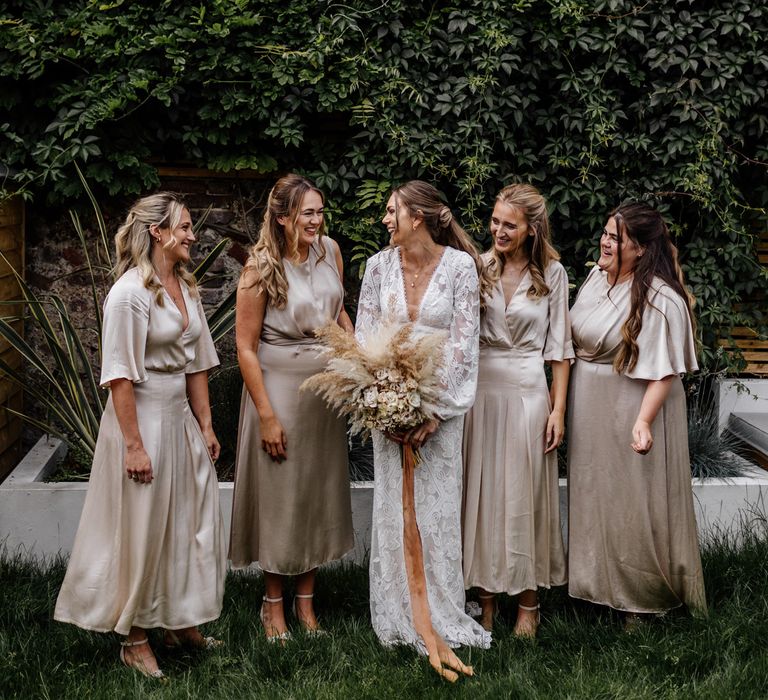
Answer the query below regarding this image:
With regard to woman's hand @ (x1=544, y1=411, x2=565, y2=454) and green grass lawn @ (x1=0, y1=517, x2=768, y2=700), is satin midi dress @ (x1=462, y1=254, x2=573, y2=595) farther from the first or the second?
green grass lawn @ (x1=0, y1=517, x2=768, y2=700)

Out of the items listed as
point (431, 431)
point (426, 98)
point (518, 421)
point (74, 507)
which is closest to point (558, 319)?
point (518, 421)

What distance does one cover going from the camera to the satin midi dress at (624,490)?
4.30 m

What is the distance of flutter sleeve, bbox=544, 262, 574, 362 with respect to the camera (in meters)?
4.33

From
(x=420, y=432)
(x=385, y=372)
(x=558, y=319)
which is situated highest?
(x=558, y=319)

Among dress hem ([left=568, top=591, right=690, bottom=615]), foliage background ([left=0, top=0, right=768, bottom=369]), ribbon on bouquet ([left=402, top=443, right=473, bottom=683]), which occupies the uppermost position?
foliage background ([left=0, top=0, right=768, bottom=369])

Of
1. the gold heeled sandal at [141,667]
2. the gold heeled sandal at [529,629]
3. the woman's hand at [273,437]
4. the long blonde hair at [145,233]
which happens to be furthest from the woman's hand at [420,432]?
the gold heeled sandal at [141,667]

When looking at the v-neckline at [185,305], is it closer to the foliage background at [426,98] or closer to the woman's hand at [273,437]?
the woman's hand at [273,437]

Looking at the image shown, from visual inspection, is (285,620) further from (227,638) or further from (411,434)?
(411,434)

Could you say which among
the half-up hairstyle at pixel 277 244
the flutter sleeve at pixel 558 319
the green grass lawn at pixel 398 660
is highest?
the half-up hairstyle at pixel 277 244

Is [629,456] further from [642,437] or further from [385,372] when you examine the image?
[385,372]

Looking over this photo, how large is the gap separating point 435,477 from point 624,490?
96 cm

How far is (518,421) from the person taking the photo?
169 inches

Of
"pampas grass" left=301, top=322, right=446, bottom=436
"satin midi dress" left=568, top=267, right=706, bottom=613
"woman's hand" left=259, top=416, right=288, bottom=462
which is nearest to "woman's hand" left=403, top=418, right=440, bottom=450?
"pampas grass" left=301, top=322, right=446, bottom=436

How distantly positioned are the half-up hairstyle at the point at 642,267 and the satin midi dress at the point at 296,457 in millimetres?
1382
